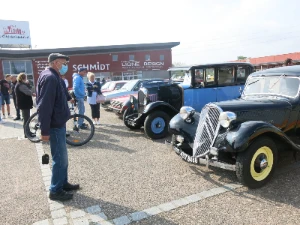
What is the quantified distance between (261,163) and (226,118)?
0.80 metres

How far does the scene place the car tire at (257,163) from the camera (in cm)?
344

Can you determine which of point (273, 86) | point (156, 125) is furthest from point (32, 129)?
point (273, 86)

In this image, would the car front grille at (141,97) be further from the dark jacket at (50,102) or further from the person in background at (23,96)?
the dark jacket at (50,102)

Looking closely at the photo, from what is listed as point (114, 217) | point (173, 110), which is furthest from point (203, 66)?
point (114, 217)

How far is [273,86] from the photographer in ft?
15.6

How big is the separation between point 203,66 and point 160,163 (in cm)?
351

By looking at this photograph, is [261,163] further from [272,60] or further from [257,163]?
[272,60]

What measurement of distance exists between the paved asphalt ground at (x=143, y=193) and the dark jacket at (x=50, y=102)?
108 cm

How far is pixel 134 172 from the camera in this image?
4.30 meters

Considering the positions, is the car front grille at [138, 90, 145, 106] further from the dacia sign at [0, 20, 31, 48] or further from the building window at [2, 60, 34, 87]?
the dacia sign at [0, 20, 31, 48]

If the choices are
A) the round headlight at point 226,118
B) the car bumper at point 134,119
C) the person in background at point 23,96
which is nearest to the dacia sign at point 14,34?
the person in background at point 23,96

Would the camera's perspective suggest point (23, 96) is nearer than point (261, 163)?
No

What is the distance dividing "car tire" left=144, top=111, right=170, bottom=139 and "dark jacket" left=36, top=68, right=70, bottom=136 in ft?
10.6

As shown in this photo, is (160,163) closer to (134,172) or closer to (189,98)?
(134,172)
